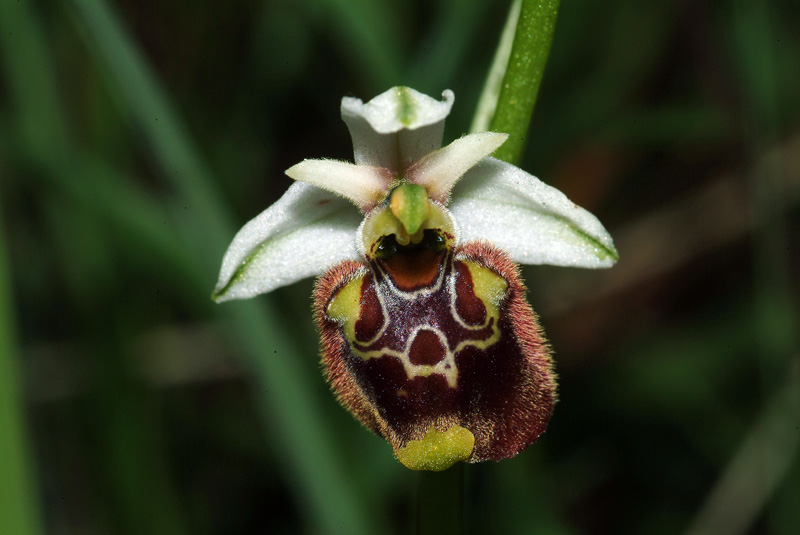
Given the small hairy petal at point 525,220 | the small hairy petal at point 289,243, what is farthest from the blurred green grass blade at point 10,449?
the small hairy petal at point 525,220

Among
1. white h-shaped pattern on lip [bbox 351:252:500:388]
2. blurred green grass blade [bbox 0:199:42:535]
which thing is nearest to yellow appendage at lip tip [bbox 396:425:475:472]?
white h-shaped pattern on lip [bbox 351:252:500:388]

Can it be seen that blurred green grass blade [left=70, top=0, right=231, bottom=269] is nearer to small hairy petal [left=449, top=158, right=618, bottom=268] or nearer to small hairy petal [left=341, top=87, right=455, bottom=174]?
small hairy petal [left=341, top=87, right=455, bottom=174]

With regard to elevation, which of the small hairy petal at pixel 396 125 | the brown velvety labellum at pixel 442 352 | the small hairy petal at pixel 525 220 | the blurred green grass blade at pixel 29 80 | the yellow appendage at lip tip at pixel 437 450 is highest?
the blurred green grass blade at pixel 29 80

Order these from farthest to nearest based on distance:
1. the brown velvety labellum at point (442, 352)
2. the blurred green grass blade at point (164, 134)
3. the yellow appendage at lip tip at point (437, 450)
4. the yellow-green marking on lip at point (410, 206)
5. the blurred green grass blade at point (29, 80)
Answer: the blurred green grass blade at point (29, 80)
the blurred green grass blade at point (164, 134)
the yellow-green marking on lip at point (410, 206)
the brown velvety labellum at point (442, 352)
the yellow appendage at lip tip at point (437, 450)

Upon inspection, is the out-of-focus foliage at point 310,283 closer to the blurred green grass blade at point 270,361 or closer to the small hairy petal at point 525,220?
the blurred green grass blade at point 270,361

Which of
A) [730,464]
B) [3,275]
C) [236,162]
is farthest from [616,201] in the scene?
[3,275]

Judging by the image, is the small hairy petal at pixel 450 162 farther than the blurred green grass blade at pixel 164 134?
No
